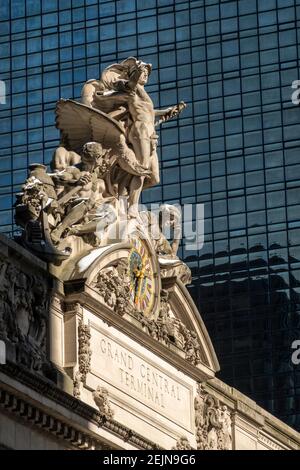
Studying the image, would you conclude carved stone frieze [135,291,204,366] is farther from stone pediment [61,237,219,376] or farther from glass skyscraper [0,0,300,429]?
glass skyscraper [0,0,300,429]

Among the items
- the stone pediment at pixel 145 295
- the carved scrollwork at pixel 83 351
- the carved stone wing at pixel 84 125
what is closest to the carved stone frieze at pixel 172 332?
the stone pediment at pixel 145 295

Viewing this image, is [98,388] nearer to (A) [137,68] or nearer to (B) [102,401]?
(B) [102,401]

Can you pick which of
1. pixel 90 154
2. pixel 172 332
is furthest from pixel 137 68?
pixel 172 332

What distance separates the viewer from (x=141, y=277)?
71.3 metres

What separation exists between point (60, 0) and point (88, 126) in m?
53.4

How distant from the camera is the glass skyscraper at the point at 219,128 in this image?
114 metres

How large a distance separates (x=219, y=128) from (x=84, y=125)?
153ft

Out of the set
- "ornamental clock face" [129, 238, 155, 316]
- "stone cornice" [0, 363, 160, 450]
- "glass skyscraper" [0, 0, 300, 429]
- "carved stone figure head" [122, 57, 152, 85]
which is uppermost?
"glass skyscraper" [0, 0, 300, 429]

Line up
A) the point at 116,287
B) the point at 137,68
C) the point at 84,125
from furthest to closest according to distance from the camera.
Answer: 1. the point at 137,68
2. the point at 84,125
3. the point at 116,287

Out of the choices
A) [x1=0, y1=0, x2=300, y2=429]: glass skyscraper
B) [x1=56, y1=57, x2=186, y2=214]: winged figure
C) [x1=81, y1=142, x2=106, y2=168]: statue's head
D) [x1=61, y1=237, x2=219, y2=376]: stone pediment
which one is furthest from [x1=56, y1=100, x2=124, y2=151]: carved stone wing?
[x1=0, y1=0, x2=300, y2=429]: glass skyscraper

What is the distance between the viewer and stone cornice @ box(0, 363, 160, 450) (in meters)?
62.1

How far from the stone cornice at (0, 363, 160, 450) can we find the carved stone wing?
9.90m

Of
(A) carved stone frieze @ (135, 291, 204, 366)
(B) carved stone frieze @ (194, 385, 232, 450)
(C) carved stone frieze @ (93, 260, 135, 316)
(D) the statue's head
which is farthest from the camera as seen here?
(B) carved stone frieze @ (194, 385, 232, 450)

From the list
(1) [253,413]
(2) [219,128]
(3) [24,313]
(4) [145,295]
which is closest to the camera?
(3) [24,313]
